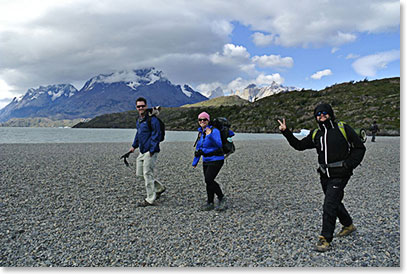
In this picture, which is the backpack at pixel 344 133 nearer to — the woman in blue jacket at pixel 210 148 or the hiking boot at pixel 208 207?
the woman in blue jacket at pixel 210 148

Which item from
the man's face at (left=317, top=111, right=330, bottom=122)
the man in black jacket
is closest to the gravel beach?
the man in black jacket

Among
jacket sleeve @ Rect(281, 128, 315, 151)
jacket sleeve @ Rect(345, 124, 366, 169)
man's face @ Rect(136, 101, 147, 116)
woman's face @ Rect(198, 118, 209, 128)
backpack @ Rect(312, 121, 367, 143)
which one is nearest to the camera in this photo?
jacket sleeve @ Rect(345, 124, 366, 169)

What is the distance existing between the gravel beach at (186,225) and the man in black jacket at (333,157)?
0.64 metres

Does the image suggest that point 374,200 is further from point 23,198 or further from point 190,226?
point 23,198

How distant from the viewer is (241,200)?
9828 millimetres

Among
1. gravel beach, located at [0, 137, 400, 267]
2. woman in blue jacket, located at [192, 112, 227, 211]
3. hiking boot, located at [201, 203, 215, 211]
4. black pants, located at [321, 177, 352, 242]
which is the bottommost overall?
gravel beach, located at [0, 137, 400, 267]

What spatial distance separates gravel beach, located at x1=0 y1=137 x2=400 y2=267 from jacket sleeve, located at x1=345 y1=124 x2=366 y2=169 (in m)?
1.69

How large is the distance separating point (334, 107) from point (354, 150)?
9597 cm

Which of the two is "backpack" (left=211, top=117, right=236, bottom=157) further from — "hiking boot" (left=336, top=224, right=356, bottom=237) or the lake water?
the lake water

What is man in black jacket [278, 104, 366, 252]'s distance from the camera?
5.42 metres

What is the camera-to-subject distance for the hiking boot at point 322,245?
563cm

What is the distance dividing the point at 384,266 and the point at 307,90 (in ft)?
437

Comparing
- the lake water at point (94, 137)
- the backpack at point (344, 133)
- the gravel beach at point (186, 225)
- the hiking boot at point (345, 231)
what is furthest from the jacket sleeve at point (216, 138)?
the lake water at point (94, 137)

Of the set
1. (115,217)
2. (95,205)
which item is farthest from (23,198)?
(115,217)
